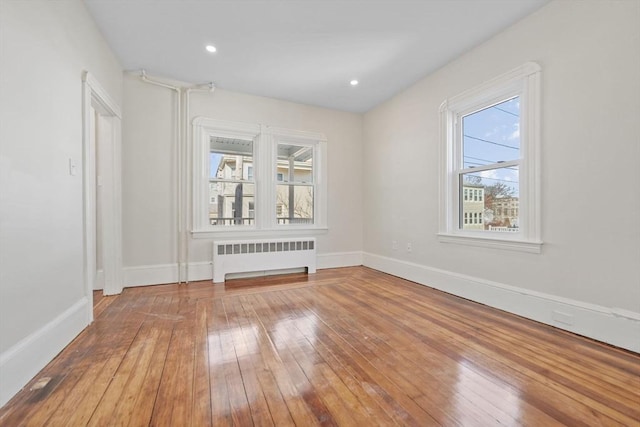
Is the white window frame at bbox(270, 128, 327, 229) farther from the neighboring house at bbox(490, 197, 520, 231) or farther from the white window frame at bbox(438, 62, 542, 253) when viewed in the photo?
Result: the neighboring house at bbox(490, 197, 520, 231)

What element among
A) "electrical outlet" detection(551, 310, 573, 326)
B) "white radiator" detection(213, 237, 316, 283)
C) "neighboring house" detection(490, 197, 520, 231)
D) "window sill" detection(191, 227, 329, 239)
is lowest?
"electrical outlet" detection(551, 310, 573, 326)

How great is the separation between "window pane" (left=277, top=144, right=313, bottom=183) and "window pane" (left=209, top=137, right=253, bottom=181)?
0.49 meters

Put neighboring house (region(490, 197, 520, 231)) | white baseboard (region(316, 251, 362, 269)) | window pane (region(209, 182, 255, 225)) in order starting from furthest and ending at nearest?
white baseboard (region(316, 251, 362, 269)) < window pane (region(209, 182, 255, 225)) < neighboring house (region(490, 197, 520, 231))

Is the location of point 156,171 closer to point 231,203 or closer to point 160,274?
point 231,203

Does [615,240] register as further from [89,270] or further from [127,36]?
[127,36]

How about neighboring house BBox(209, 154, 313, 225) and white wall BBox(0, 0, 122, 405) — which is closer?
white wall BBox(0, 0, 122, 405)

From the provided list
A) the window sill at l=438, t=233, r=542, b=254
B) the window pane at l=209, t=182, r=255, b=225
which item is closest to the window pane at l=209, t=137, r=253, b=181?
the window pane at l=209, t=182, r=255, b=225

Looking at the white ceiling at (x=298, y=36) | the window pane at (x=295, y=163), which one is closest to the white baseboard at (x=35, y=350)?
the white ceiling at (x=298, y=36)

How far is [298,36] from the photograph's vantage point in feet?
8.88

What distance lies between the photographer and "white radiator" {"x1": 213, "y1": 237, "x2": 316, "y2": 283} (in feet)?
12.2

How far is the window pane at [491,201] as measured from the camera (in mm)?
2646

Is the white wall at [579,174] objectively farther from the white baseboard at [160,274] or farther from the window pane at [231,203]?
the white baseboard at [160,274]

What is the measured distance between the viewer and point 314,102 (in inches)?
169

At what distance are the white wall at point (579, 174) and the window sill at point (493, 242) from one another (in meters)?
0.05
